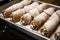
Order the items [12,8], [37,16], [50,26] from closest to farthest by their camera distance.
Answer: [50,26], [37,16], [12,8]

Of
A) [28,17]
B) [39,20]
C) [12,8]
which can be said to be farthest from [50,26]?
[12,8]

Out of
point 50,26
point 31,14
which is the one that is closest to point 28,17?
point 31,14

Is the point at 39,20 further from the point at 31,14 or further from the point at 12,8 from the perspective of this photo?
the point at 12,8

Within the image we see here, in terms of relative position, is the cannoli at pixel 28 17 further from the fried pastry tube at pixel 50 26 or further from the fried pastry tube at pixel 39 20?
the fried pastry tube at pixel 50 26

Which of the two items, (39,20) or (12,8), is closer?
(39,20)

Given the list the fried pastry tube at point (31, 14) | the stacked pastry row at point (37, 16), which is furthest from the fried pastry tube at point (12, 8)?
the fried pastry tube at point (31, 14)

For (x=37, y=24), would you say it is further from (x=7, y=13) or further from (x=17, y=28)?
(x=7, y=13)

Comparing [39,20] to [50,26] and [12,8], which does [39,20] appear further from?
[12,8]

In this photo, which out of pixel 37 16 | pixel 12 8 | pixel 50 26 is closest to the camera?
pixel 50 26

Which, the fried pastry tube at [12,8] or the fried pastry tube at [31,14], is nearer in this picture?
the fried pastry tube at [31,14]
